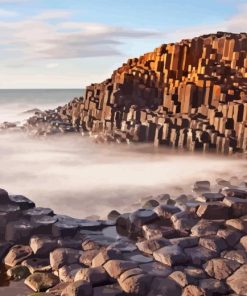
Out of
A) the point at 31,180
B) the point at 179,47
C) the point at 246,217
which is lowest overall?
the point at 31,180

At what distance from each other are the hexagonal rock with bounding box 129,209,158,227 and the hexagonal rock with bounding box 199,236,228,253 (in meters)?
1.52

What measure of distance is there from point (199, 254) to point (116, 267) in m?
1.56

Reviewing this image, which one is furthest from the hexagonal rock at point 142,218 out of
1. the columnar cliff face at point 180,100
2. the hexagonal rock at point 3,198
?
the columnar cliff face at point 180,100

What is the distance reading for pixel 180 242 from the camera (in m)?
8.95

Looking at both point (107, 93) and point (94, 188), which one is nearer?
point (94, 188)

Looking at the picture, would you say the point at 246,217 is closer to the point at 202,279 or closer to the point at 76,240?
the point at 202,279

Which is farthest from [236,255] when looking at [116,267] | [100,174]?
[100,174]

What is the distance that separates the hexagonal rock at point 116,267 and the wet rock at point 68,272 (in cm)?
59

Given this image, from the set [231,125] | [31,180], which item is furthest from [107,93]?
[31,180]

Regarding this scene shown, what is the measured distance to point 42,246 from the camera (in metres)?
9.40

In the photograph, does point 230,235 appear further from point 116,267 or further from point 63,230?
point 63,230

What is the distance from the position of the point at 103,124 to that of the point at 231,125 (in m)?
9.38

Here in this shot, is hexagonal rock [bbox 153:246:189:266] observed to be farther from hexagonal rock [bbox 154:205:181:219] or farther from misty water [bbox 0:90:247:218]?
misty water [bbox 0:90:247:218]

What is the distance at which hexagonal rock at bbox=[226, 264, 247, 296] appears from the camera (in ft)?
24.9
